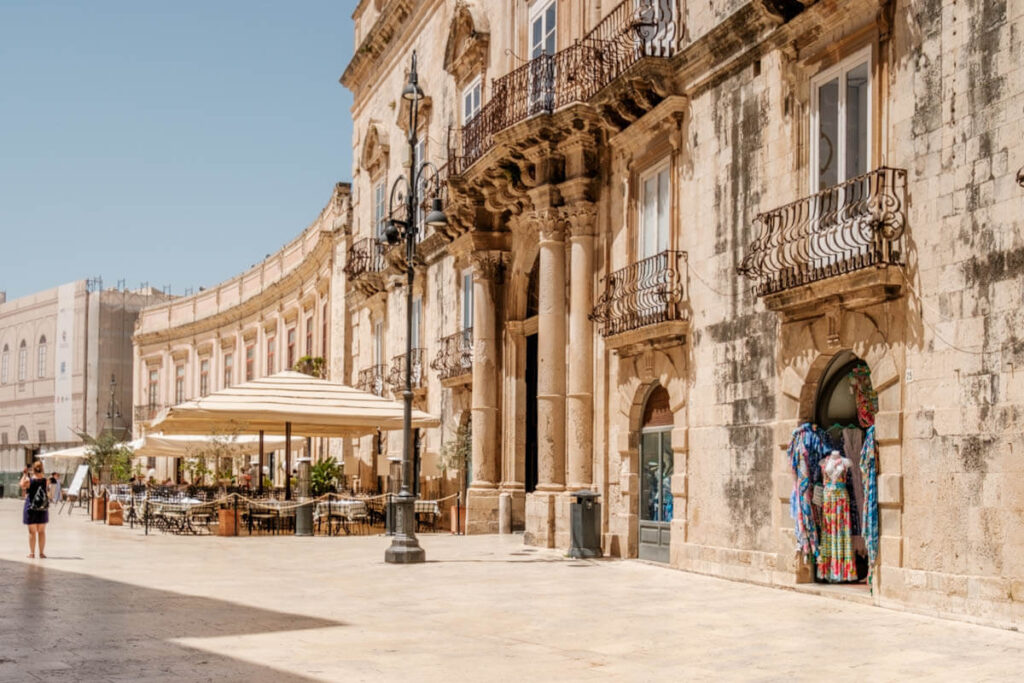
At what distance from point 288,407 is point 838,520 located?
12.4 metres

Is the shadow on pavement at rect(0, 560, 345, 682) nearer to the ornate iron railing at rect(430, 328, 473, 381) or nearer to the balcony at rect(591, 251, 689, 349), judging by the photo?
the balcony at rect(591, 251, 689, 349)

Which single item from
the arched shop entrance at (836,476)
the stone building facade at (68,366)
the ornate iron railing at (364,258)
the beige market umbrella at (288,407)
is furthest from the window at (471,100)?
the stone building facade at (68,366)

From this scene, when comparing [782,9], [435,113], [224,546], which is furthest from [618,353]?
[435,113]

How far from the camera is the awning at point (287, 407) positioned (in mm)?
23141

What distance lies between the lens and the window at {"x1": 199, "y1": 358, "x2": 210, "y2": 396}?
191 feet

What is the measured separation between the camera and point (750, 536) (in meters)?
15.2

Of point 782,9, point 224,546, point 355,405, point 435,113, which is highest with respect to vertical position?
point 435,113

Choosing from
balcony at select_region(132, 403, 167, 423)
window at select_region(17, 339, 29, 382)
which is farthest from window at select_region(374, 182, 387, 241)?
window at select_region(17, 339, 29, 382)

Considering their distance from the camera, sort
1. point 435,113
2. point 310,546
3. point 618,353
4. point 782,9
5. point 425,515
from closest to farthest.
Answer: point 782,9 < point 618,353 < point 310,546 < point 425,515 < point 435,113

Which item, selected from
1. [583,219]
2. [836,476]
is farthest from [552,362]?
[836,476]

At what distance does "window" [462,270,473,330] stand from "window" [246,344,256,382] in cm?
2763

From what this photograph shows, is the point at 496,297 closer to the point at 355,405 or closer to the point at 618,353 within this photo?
the point at 355,405

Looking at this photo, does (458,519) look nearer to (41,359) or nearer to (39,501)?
(39,501)

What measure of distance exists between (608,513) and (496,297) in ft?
20.8
